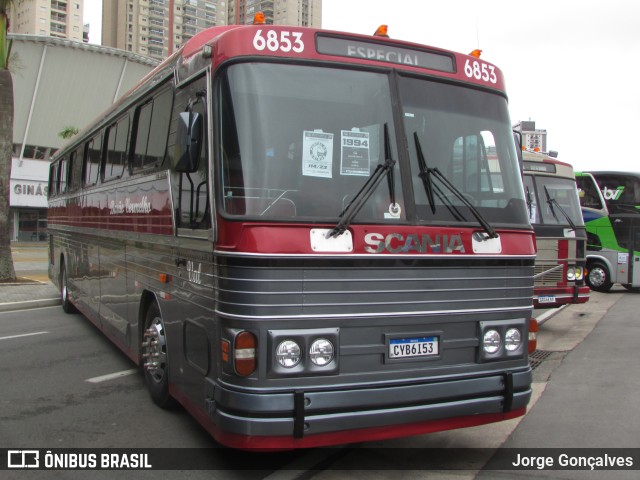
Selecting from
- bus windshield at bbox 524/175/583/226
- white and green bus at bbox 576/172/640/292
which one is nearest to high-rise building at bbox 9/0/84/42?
white and green bus at bbox 576/172/640/292

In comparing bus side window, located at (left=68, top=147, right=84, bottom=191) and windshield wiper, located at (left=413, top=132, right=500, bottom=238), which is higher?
bus side window, located at (left=68, top=147, right=84, bottom=191)

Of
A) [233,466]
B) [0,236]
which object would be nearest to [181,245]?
[233,466]

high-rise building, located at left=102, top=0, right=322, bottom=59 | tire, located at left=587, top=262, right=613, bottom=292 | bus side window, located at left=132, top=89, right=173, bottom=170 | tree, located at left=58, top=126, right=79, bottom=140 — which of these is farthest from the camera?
high-rise building, located at left=102, top=0, right=322, bottom=59

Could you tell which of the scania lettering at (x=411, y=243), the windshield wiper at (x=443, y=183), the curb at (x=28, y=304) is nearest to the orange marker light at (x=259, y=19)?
the windshield wiper at (x=443, y=183)

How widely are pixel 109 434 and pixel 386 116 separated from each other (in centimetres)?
357

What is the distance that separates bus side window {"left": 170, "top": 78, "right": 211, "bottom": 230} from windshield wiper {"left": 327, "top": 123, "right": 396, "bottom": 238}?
920 millimetres

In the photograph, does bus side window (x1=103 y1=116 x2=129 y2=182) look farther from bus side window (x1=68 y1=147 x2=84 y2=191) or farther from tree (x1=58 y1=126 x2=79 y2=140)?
tree (x1=58 y1=126 x2=79 y2=140)

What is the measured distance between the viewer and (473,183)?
15.4 ft

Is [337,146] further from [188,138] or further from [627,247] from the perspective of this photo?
[627,247]

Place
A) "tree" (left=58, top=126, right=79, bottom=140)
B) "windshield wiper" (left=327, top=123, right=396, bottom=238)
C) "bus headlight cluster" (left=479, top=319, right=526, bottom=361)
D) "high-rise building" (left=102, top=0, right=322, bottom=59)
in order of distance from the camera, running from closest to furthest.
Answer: "windshield wiper" (left=327, top=123, right=396, bottom=238) → "bus headlight cluster" (left=479, top=319, right=526, bottom=361) → "tree" (left=58, top=126, right=79, bottom=140) → "high-rise building" (left=102, top=0, right=322, bottom=59)

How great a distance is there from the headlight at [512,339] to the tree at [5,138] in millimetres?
15449

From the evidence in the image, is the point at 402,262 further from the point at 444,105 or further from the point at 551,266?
the point at 551,266

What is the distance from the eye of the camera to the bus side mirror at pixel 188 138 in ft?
13.9

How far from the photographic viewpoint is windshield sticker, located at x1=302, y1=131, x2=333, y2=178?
411cm
